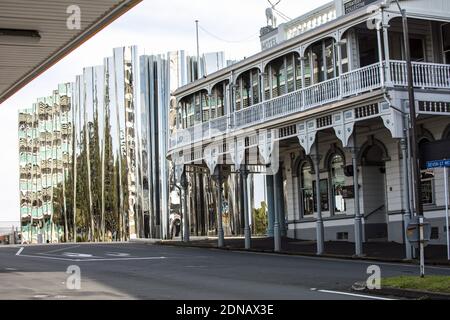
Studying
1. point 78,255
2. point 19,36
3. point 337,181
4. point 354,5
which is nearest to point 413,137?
point 354,5

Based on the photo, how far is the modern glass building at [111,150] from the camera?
59625 mm

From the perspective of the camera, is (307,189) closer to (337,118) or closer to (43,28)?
(337,118)

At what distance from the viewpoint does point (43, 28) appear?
987cm

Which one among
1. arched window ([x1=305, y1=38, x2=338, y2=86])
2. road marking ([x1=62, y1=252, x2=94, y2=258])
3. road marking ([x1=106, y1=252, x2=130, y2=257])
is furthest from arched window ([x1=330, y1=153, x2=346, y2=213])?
road marking ([x1=62, y1=252, x2=94, y2=258])

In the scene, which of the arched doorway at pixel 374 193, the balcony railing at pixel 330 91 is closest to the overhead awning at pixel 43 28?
the balcony railing at pixel 330 91

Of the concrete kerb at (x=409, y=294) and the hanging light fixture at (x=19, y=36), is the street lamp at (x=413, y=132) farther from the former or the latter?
the hanging light fixture at (x=19, y=36)

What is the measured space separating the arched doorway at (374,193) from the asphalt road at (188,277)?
6.58 m

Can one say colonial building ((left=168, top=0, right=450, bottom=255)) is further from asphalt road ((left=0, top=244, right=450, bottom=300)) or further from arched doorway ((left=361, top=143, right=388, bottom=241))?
asphalt road ((left=0, top=244, right=450, bottom=300))

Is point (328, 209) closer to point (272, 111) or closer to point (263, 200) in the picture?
point (272, 111)

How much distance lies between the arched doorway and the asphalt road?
658cm

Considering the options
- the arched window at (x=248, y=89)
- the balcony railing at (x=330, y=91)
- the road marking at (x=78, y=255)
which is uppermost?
the arched window at (x=248, y=89)

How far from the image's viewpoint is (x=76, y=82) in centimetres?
7481

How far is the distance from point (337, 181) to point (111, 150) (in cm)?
3845
